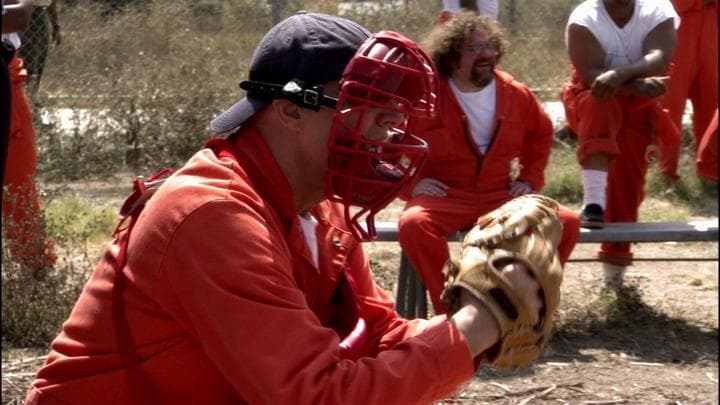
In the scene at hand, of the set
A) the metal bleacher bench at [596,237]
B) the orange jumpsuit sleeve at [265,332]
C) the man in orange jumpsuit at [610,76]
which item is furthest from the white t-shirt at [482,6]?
the orange jumpsuit sleeve at [265,332]

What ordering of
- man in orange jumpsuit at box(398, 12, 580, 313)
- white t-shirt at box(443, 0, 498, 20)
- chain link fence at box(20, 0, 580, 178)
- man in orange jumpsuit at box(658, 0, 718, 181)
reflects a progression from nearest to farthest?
man in orange jumpsuit at box(398, 12, 580, 313) → man in orange jumpsuit at box(658, 0, 718, 181) → white t-shirt at box(443, 0, 498, 20) → chain link fence at box(20, 0, 580, 178)

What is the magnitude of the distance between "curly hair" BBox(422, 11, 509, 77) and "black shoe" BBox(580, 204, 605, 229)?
0.87 meters

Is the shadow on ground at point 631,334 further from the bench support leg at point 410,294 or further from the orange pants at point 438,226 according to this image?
the bench support leg at point 410,294

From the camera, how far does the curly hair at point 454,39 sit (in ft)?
18.3

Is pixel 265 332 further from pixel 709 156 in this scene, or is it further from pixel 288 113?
pixel 709 156

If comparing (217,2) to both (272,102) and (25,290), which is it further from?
(272,102)

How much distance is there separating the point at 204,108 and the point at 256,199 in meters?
6.94

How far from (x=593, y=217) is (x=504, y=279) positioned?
3.58 metres

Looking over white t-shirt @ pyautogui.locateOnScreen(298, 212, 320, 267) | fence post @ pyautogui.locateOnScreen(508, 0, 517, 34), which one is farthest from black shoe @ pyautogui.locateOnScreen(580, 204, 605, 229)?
fence post @ pyautogui.locateOnScreen(508, 0, 517, 34)

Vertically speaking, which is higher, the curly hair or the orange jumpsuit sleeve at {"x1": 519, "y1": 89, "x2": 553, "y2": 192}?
the curly hair

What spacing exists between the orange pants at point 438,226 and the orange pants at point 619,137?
600 millimetres

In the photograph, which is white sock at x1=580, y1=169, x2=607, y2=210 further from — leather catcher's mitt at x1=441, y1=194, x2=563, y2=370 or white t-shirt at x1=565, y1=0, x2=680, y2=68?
leather catcher's mitt at x1=441, y1=194, x2=563, y2=370

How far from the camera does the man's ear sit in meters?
2.45

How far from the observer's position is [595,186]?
5.84 meters
